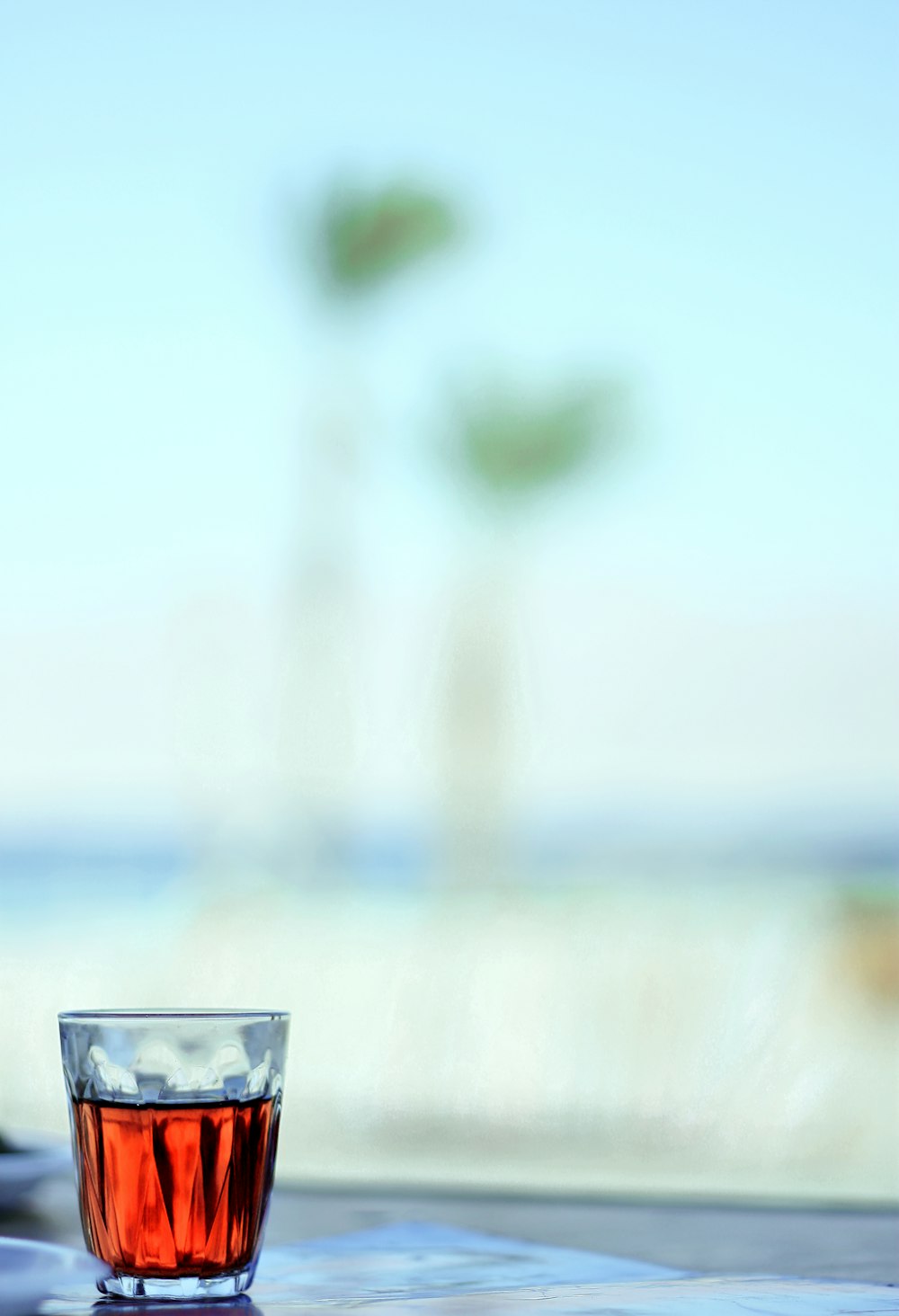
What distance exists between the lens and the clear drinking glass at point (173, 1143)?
0.43 metres

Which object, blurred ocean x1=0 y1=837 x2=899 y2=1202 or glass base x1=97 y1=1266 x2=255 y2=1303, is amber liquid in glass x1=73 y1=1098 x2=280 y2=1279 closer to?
glass base x1=97 y1=1266 x2=255 y2=1303

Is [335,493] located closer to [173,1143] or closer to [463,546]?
[463,546]

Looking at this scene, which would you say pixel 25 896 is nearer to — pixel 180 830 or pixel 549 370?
pixel 180 830

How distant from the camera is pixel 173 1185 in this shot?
0.44 m

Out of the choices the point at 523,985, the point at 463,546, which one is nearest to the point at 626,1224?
the point at 523,985

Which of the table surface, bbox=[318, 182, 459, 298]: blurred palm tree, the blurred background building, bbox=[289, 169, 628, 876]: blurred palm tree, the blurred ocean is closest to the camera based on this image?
the table surface

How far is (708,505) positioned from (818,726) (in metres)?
2.28

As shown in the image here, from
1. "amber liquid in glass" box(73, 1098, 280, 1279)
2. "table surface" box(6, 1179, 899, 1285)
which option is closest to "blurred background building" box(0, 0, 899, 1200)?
"table surface" box(6, 1179, 899, 1285)

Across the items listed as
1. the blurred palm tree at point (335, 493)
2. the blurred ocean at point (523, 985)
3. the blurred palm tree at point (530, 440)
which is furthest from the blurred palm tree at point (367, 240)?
the blurred ocean at point (523, 985)

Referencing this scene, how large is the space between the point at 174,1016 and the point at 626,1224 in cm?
26

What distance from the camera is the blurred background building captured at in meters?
7.44

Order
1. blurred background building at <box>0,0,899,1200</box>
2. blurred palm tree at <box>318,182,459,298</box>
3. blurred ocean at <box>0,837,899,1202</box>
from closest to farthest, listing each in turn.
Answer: blurred ocean at <box>0,837,899,1202</box>
blurred background building at <box>0,0,899,1200</box>
blurred palm tree at <box>318,182,459,298</box>

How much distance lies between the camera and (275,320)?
11.7m

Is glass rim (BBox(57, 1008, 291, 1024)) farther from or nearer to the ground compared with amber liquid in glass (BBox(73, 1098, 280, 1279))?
farther from the ground
